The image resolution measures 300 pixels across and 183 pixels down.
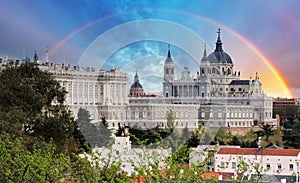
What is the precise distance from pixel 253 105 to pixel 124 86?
1679cm

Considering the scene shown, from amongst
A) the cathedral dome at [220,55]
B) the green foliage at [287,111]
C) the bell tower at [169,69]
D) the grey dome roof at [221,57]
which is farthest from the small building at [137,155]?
the green foliage at [287,111]

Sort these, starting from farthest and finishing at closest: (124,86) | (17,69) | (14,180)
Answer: (124,86) → (17,69) → (14,180)

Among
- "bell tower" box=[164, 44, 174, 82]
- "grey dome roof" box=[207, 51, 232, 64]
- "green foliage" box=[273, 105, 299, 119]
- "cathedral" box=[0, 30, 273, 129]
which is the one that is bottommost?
"green foliage" box=[273, 105, 299, 119]

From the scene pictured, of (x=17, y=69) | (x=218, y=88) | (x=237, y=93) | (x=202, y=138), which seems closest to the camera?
(x=17, y=69)

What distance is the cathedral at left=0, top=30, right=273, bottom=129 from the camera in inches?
1939

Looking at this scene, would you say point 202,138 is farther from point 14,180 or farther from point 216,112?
point 216,112

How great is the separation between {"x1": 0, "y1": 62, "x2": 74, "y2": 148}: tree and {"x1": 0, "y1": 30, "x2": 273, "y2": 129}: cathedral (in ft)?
56.9

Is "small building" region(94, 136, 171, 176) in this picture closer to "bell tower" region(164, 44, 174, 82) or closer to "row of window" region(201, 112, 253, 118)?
"bell tower" region(164, 44, 174, 82)

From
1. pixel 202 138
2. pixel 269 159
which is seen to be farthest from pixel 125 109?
pixel 269 159

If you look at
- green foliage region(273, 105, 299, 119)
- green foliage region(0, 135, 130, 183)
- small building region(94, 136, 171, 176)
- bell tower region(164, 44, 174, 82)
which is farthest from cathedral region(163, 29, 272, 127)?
green foliage region(0, 135, 130, 183)

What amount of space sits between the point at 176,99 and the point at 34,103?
29842mm

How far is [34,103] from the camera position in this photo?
18.7 meters

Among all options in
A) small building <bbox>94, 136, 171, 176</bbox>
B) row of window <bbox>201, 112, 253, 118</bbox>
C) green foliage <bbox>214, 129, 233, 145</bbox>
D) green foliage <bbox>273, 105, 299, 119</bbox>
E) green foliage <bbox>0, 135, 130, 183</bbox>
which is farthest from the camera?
green foliage <bbox>273, 105, 299, 119</bbox>

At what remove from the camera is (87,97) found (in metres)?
60.7
